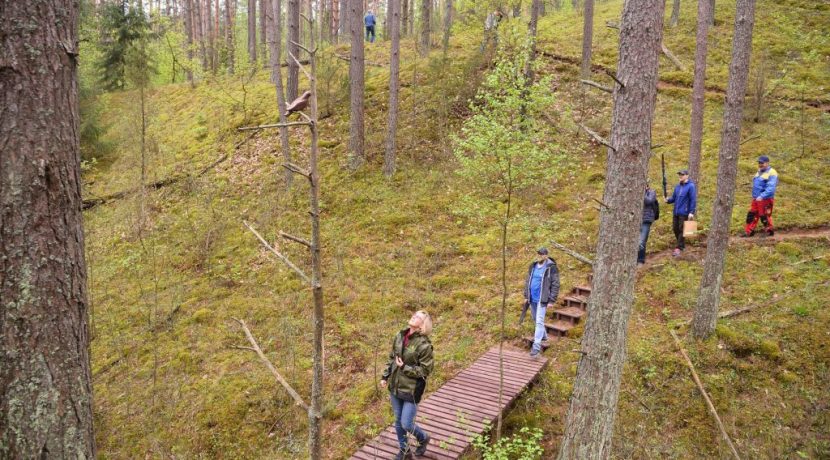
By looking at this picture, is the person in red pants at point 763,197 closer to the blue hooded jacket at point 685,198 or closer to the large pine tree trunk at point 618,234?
the blue hooded jacket at point 685,198

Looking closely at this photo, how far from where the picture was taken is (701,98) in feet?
39.8

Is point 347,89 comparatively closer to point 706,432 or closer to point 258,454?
point 258,454

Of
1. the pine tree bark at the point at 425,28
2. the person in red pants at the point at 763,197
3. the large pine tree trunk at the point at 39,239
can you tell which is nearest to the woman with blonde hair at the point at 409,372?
the large pine tree trunk at the point at 39,239

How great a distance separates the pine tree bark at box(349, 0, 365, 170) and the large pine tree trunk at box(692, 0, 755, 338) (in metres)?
9.94

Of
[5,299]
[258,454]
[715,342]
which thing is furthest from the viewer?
[715,342]

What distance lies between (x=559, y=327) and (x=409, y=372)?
4.51 metres

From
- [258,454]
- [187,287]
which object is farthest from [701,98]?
[187,287]

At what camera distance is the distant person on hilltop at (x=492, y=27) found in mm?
16241

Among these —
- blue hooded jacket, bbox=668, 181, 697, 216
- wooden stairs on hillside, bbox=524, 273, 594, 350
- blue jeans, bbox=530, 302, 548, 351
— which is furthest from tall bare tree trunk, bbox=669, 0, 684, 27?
blue jeans, bbox=530, 302, 548, 351

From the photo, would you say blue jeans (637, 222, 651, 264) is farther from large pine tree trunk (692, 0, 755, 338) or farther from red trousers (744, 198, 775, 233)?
red trousers (744, 198, 775, 233)

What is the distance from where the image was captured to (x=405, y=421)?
605 centimetres

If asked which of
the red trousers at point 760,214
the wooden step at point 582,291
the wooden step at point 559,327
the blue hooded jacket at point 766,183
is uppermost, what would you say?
the blue hooded jacket at point 766,183

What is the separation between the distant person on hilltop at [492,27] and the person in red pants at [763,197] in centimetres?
904

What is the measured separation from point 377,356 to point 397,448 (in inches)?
118
